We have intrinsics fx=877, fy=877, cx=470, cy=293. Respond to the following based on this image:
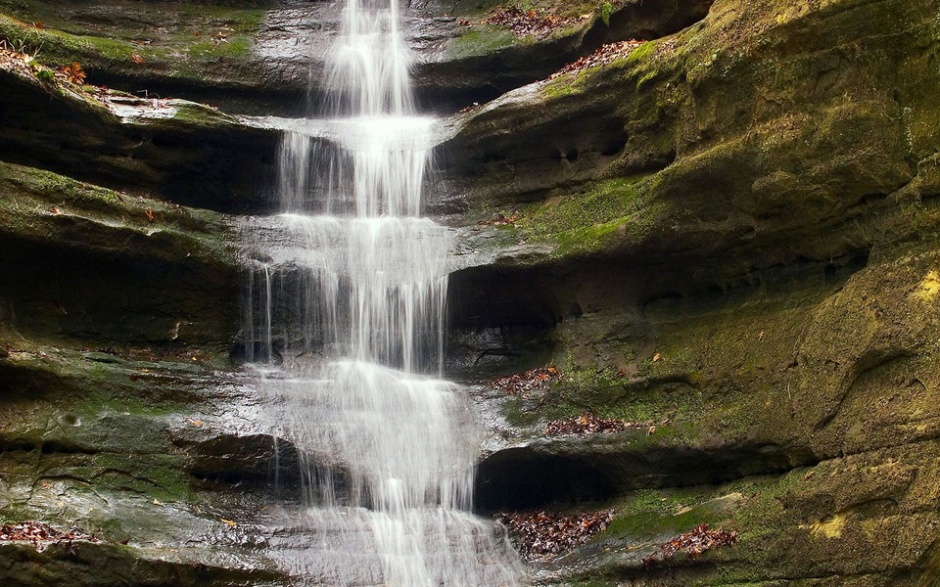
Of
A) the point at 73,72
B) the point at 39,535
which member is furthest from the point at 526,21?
the point at 39,535

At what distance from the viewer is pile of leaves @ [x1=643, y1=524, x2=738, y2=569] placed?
10.2 meters

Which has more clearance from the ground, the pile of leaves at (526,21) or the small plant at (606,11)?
the pile of leaves at (526,21)

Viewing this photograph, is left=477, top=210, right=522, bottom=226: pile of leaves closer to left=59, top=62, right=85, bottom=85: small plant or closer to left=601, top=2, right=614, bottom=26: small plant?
left=601, top=2, right=614, bottom=26: small plant

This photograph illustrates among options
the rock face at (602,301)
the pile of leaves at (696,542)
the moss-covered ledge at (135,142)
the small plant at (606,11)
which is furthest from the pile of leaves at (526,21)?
the pile of leaves at (696,542)

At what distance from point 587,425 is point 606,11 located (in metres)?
7.45

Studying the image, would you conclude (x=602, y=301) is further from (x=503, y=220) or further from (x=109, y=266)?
(x=109, y=266)

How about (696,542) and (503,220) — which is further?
(503,220)

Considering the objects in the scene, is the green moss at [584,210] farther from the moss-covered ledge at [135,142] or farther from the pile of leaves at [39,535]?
the pile of leaves at [39,535]

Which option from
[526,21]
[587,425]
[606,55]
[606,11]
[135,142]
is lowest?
[587,425]

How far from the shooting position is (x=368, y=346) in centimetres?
1410

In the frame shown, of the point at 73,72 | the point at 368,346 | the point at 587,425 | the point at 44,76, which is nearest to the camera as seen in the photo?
the point at 587,425

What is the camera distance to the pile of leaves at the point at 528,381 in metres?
13.5

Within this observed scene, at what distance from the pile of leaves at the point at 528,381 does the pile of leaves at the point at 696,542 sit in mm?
3530

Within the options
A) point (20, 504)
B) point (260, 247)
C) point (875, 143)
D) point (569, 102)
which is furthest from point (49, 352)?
point (875, 143)
